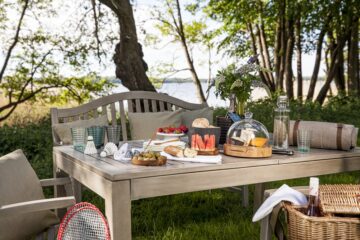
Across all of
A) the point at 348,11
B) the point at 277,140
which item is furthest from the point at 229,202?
the point at 348,11

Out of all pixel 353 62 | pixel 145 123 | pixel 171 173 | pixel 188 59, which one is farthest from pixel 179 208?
pixel 188 59

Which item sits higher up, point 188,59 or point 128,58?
point 188,59

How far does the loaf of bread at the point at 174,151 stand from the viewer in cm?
264

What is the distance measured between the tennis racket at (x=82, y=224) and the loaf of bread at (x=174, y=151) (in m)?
0.65

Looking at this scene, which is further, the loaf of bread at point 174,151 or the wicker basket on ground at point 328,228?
the loaf of bread at point 174,151

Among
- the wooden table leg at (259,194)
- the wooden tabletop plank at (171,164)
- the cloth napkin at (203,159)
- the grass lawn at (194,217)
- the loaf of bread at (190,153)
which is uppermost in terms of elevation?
the loaf of bread at (190,153)

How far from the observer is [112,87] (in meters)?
9.62

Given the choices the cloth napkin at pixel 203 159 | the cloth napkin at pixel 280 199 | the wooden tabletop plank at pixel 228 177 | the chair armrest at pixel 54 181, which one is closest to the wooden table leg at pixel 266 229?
the cloth napkin at pixel 280 199

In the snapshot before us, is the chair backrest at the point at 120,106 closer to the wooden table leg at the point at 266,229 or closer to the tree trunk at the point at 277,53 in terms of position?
the wooden table leg at the point at 266,229

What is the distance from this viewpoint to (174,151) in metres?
2.67

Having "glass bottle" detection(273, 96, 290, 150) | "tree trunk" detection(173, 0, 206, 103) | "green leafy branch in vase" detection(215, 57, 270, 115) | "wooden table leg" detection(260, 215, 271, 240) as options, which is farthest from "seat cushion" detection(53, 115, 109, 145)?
"tree trunk" detection(173, 0, 206, 103)

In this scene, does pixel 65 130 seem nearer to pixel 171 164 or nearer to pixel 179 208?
pixel 179 208

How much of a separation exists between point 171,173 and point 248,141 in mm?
616

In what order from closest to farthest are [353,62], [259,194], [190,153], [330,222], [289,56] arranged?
1. [330,222]
2. [190,153]
3. [259,194]
4. [353,62]
5. [289,56]
